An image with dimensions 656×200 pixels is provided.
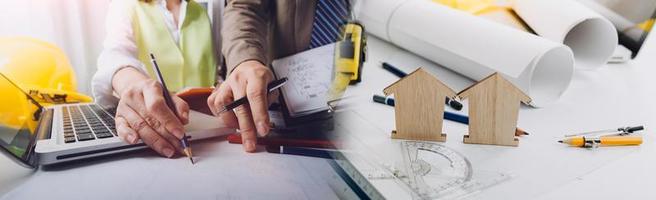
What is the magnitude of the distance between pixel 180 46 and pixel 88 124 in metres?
0.07

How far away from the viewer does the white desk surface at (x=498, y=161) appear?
1.00ft

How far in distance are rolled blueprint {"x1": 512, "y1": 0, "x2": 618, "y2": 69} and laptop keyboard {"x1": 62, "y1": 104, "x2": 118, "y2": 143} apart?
1.29ft

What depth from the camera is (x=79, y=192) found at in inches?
11.8

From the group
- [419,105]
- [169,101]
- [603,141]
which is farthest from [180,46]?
[603,141]

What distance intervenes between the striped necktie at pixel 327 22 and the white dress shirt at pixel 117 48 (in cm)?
9

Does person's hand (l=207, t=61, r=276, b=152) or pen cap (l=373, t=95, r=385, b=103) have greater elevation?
person's hand (l=207, t=61, r=276, b=152)

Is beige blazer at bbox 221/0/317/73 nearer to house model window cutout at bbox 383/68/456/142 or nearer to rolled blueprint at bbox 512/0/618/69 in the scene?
house model window cutout at bbox 383/68/456/142

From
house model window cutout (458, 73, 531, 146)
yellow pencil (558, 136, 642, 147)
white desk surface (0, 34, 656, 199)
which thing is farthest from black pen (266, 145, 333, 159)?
yellow pencil (558, 136, 642, 147)

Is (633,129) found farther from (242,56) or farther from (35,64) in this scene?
(35,64)

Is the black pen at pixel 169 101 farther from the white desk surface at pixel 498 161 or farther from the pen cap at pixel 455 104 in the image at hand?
the pen cap at pixel 455 104

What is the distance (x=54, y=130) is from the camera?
0.31 metres

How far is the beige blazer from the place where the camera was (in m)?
0.33

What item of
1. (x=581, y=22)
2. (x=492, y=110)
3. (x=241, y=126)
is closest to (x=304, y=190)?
(x=241, y=126)

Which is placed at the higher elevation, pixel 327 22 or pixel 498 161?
pixel 327 22
